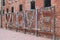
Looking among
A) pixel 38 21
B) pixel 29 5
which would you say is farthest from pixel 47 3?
pixel 29 5

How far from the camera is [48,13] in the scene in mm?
12891

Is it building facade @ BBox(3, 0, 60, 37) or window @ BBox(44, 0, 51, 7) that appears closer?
building facade @ BBox(3, 0, 60, 37)

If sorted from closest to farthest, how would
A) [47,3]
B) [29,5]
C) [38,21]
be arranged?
1. [38,21]
2. [47,3]
3. [29,5]

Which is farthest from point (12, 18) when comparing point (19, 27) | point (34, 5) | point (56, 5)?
point (56, 5)

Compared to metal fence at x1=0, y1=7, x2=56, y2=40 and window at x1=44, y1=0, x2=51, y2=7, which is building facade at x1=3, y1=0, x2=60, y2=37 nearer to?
window at x1=44, y1=0, x2=51, y2=7

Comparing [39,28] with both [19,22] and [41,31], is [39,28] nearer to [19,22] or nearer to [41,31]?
[41,31]

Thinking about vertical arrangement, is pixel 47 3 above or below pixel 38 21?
Answer: above

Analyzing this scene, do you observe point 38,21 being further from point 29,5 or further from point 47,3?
point 29,5

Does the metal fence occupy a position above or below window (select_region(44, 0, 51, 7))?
below

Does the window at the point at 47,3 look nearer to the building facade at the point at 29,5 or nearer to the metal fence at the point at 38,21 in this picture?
the building facade at the point at 29,5

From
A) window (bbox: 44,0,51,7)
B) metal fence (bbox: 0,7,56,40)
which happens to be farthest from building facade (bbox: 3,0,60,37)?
metal fence (bbox: 0,7,56,40)

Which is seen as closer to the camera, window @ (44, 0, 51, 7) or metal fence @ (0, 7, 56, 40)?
metal fence @ (0, 7, 56, 40)

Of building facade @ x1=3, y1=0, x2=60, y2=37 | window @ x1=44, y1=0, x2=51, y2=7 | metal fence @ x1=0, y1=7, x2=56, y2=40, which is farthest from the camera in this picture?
window @ x1=44, y1=0, x2=51, y2=7

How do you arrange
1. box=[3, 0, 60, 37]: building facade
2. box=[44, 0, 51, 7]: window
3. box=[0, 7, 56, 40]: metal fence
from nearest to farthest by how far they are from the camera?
box=[0, 7, 56, 40]: metal fence → box=[3, 0, 60, 37]: building facade → box=[44, 0, 51, 7]: window
